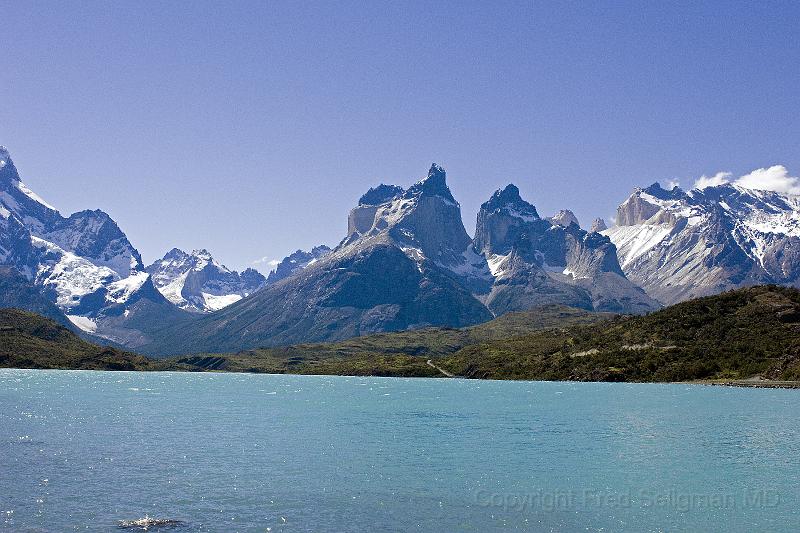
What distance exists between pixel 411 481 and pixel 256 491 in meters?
A: 14.2

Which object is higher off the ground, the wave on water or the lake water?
the wave on water

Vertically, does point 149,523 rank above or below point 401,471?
above

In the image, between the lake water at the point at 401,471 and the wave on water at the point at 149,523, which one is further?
the lake water at the point at 401,471

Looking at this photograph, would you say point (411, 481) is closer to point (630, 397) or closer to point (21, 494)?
point (21, 494)

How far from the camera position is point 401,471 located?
74.8 meters

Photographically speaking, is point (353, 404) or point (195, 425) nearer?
point (195, 425)

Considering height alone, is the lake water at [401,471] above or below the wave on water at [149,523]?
below

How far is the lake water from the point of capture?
54500 millimetres

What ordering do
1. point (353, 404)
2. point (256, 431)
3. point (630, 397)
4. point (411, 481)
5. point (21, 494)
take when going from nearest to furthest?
point (21, 494)
point (411, 481)
point (256, 431)
point (353, 404)
point (630, 397)

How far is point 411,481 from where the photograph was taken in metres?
68.9

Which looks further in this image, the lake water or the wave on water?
the lake water

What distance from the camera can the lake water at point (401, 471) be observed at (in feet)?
179

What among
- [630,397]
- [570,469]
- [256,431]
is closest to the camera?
[570,469]

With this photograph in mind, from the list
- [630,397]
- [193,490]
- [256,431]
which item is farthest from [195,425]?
[630,397]
